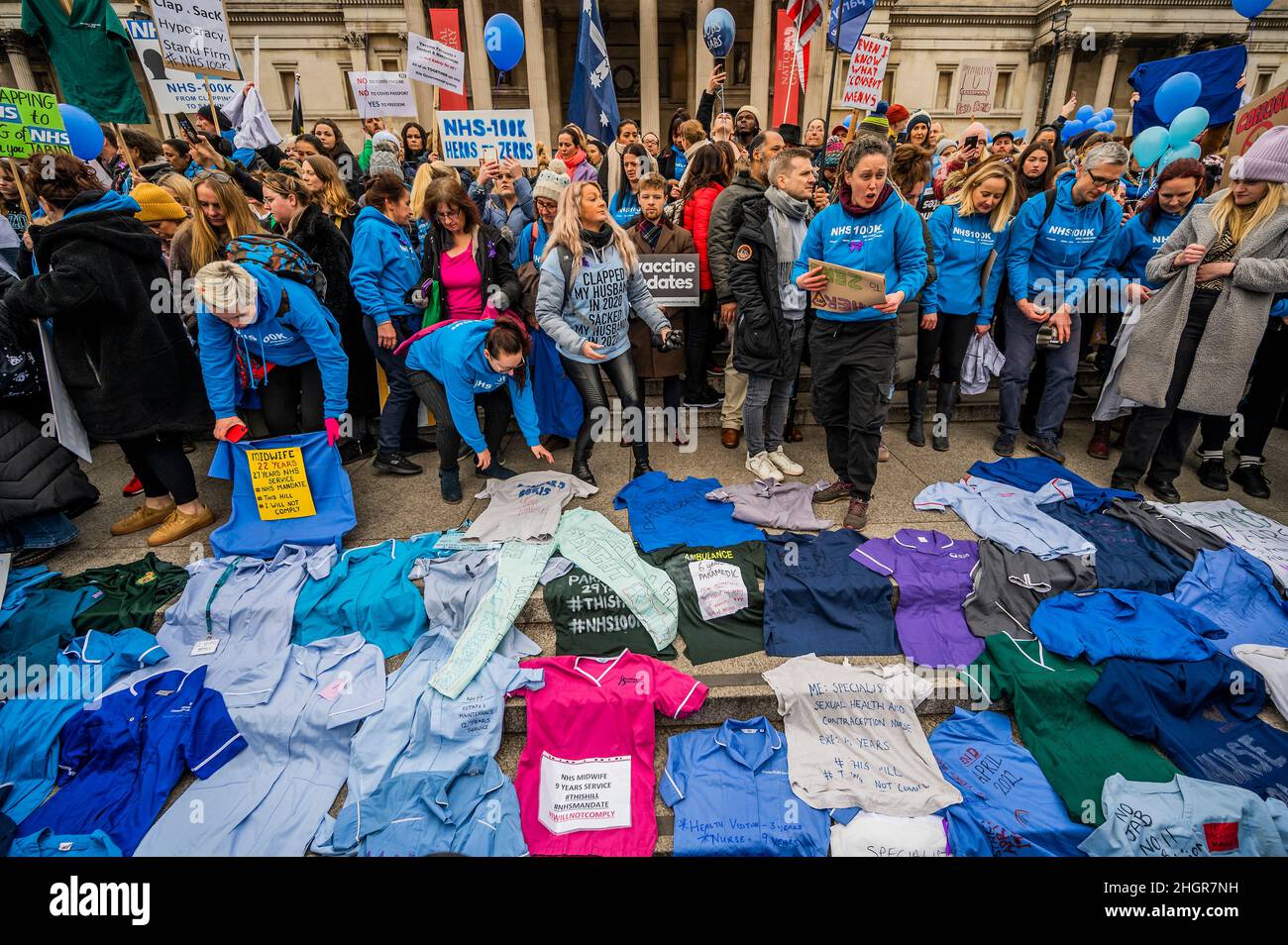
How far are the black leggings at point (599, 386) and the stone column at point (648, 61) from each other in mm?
22932

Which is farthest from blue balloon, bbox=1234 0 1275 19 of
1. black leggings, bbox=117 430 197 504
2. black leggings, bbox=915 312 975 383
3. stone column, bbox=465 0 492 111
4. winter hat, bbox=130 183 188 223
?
A: stone column, bbox=465 0 492 111

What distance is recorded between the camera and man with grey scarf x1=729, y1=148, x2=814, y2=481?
13.1ft

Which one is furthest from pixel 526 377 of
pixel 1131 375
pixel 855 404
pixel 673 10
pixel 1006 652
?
pixel 673 10

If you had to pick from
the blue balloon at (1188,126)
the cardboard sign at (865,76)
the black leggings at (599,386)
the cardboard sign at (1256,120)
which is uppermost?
the cardboard sign at (865,76)

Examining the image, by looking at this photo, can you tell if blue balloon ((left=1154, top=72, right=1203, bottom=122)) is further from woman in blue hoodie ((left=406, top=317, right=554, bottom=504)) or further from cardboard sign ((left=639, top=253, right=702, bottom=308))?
woman in blue hoodie ((left=406, top=317, right=554, bottom=504))

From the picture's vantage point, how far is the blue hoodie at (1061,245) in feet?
14.7

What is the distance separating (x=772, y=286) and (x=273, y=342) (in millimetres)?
3463

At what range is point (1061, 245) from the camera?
4.52 metres

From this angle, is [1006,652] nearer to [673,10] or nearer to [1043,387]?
[1043,387]

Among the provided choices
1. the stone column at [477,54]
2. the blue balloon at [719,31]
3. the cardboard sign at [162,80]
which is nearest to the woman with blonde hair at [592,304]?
the cardboard sign at [162,80]

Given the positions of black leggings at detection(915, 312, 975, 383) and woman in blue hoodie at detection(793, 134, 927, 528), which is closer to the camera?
woman in blue hoodie at detection(793, 134, 927, 528)

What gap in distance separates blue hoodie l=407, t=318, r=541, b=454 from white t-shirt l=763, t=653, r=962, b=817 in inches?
93.7

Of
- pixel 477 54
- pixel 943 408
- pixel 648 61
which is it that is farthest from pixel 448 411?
pixel 477 54

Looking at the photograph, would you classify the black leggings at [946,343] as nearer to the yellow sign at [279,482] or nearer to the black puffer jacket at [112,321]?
the yellow sign at [279,482]
